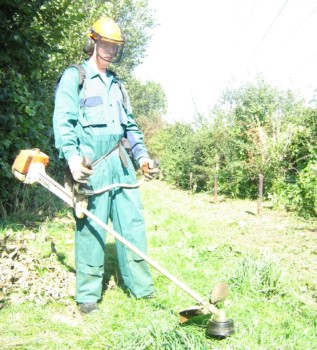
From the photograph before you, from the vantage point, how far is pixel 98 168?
333cm

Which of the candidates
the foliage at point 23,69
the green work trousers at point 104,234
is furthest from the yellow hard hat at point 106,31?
the foliage at point 23,69

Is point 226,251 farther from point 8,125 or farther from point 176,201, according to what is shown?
point 176,201

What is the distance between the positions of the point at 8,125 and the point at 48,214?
5.69 ft

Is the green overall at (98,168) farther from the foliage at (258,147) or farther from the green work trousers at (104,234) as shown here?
the foliage at (258,147)

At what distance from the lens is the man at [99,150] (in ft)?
10.6

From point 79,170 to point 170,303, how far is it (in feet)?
4.30

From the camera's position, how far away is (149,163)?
3.53 metres

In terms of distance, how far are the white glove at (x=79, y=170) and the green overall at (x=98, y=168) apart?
0.07 m

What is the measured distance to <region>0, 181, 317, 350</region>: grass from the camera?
8.95 ft

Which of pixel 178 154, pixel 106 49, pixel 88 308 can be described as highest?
pixel 106 49

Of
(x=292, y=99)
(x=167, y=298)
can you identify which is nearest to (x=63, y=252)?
(x=167, y=298)

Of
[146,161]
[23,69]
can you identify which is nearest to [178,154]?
[23,69]

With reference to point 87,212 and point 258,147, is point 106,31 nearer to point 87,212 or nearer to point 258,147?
point 87,212

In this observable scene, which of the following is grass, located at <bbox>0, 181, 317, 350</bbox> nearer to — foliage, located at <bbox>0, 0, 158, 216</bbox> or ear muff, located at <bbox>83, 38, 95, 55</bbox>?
foliage, located at <bbox>0, 0, 158, 216</bbox>
